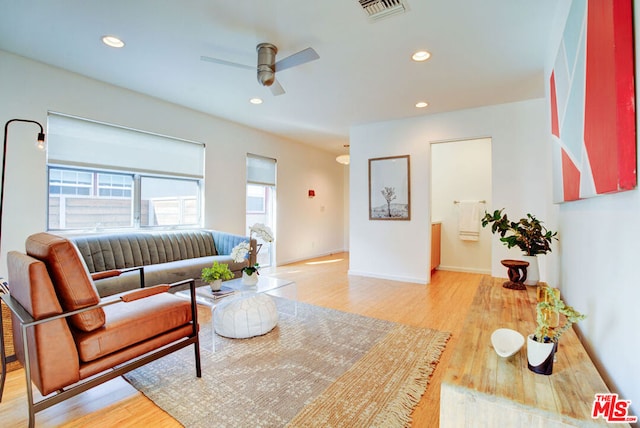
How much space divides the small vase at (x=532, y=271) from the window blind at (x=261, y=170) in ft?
14.4

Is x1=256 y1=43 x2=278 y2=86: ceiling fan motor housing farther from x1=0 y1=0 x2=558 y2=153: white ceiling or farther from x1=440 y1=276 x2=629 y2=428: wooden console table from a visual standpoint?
x1=440 y1=276 x2=629 y2=428: wooden console table

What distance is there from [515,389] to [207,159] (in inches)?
182

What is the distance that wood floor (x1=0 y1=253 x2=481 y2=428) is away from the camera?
1562 mm

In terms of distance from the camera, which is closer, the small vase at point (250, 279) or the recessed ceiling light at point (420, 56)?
the recessed ceiling light at point (420, 56)

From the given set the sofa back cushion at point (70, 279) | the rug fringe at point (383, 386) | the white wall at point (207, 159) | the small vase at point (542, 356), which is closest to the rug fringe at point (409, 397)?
the rug fringe at point (383, 386)

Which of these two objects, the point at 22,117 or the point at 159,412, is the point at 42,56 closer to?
the point at 22,117

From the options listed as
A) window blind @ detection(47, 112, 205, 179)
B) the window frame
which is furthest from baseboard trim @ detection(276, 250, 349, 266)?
window blind @ detection(47, 112, 205, 179)

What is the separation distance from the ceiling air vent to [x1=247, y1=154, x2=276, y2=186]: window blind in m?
3.62

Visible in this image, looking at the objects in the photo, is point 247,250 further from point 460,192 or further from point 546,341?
point 460,192

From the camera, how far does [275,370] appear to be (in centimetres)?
200

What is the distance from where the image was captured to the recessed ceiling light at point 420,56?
8.79 ft

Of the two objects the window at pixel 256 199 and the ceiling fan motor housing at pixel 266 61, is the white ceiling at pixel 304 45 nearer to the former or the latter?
the ceiling fan motor housing at pixel 266 61

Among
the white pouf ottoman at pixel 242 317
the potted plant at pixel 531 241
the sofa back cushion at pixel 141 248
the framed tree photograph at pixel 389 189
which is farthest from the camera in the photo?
the framed tree photograph at pixel 389 189

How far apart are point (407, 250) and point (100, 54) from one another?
449 centimetres
